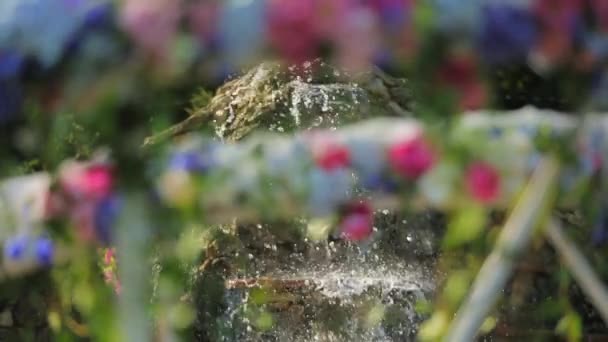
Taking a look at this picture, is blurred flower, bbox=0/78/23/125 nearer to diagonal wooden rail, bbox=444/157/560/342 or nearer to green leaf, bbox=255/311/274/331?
diagonal wooden rail, bbox=444/157/560/342

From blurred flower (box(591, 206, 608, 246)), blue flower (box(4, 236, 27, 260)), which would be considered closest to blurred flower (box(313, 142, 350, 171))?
blue flower (box(4, 236, 27, 260))

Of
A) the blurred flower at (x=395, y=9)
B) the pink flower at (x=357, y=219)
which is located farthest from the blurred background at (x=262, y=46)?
the pink flower at (x=357, y=219)

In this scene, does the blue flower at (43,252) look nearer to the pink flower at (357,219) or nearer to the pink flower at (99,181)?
the pink flower at (357,219)

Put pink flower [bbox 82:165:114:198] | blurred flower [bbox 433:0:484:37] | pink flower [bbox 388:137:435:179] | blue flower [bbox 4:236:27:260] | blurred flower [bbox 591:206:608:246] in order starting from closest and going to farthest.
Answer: blurred flower [bbox 433:0:484:37] < pink flower [bbox 82:165:114:198] < pink flower [bbox 388:137:435:179] < blue flower [bbox 4:236:27:260] < blurred flower [bbox 591:206:608:246]

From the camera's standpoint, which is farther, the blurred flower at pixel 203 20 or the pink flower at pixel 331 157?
the pink flower at pixel 331 157

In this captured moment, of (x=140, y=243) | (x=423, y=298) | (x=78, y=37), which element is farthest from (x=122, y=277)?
(x=423, y=298)

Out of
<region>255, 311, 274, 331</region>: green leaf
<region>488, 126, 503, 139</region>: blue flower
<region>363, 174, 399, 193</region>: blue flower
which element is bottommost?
<region>255, 311, 274, 331</region>: green leaf

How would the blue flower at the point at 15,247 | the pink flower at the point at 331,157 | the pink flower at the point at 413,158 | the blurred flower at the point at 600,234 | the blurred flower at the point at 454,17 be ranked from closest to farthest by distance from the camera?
the blurred flower at the point at 454,17
the pink flower at the point at 413,158
the pink flower at the point at 331,157
the blue flower at the point at 15,247
the blurred flower at the point at 600,234

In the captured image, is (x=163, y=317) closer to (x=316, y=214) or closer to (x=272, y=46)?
(x=316, y=214)
